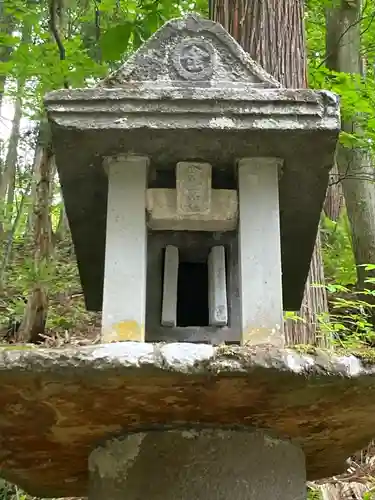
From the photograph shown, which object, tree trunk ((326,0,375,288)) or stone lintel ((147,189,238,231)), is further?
tree trunk ((326,0,375,288))

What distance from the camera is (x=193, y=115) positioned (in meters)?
2.66

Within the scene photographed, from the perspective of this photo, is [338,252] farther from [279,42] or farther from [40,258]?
[279,42]

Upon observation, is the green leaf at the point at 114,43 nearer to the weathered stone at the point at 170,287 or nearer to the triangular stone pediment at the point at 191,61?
the triangular stone pediment at the point at 191,61

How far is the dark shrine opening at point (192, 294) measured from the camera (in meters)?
3.29

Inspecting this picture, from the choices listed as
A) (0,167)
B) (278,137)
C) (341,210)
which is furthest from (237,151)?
(0,167)

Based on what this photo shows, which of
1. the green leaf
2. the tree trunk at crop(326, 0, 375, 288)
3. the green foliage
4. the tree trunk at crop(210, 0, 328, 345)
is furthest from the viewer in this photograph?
the green foliage

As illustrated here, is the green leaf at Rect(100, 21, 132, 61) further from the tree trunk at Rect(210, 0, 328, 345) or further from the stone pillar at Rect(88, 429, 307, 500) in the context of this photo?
the stone pillar at Rect(88, 429, 307, 500)

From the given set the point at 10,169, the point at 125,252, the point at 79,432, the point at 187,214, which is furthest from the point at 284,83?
the point at 10,169

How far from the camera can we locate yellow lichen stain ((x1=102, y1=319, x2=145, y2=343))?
8.55ft

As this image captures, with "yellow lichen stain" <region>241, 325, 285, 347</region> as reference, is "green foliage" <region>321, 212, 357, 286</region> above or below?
above

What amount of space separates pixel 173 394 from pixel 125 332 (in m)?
0.39

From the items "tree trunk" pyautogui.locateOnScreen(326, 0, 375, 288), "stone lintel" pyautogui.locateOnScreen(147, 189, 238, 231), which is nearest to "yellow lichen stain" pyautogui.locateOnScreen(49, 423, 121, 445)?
"stone lintel" pyautogui.locateOnScreen(147, 189, 238, 231)

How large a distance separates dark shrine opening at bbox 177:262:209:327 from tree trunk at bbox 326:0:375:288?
5.35 meters

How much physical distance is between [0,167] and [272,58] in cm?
1073
